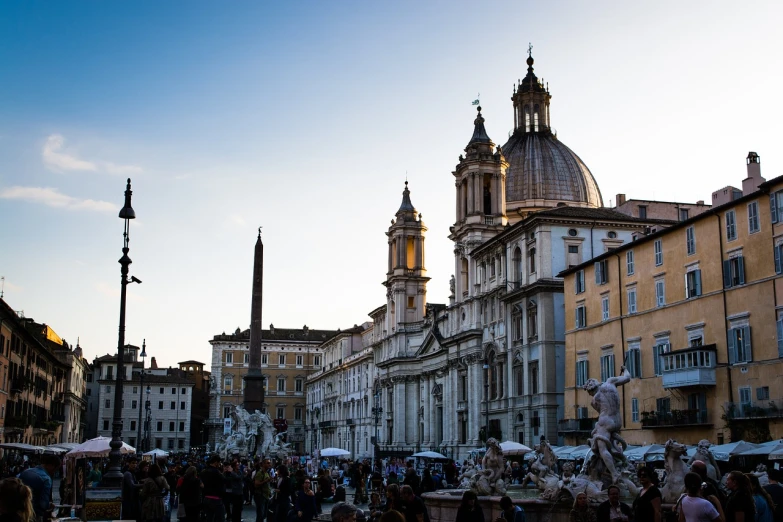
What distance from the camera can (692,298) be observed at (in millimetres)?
41375

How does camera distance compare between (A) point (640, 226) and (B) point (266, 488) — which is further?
(A) point (640, 226)

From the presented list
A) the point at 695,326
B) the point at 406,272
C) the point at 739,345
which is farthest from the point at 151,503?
the point at 406,272

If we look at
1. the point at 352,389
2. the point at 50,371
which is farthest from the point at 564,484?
the point at 352,389

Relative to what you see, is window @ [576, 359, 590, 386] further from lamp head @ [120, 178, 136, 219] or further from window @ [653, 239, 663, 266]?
lamp head @ [120, 178, 136, 219]

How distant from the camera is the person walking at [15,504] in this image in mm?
7418

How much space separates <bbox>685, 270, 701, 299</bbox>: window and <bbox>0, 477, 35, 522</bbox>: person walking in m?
37.1

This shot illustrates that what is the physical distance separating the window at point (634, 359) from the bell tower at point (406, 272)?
47233 millimetres

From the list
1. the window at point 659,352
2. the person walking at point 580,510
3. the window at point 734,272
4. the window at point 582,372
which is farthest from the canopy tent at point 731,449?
the window at point 582,372

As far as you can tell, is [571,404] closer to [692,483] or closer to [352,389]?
[692,483]

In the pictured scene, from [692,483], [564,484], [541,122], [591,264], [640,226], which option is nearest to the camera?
[692,483]

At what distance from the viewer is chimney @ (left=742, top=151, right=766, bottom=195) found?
4741cm

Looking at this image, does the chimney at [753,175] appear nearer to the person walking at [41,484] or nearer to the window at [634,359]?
the window at [634,359]

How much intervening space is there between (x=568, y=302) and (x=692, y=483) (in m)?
43.2

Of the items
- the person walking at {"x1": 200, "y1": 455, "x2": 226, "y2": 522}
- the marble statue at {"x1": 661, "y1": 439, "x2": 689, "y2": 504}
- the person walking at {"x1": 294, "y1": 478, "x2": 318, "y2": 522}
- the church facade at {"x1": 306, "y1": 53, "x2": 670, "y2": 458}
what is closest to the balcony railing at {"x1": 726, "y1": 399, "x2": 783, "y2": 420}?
the church facade at {"x1": 306, "y1": 53, "x2": 670, "y2": 458}
